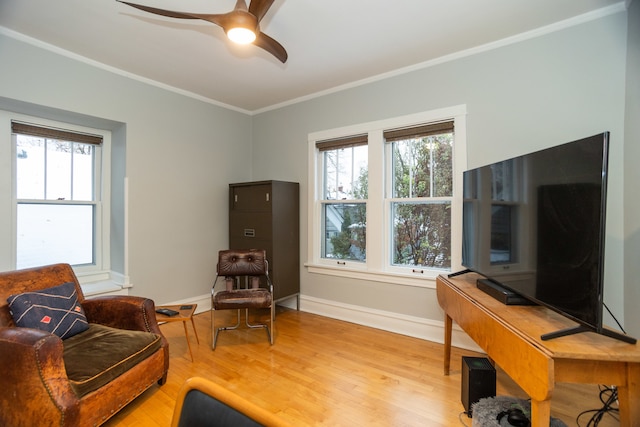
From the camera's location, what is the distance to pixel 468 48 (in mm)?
2693

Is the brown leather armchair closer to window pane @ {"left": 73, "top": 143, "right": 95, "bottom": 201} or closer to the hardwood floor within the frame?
the hardwood floor

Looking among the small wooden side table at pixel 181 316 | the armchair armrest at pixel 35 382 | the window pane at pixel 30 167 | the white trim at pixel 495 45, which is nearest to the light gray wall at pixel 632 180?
the white trim at pixel 495 45

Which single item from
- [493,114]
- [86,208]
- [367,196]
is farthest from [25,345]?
[493,114]

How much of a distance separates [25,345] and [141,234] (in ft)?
6.21

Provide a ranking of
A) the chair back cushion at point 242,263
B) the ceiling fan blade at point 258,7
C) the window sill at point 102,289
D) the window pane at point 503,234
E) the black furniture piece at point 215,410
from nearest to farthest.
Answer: the black furniture piece at point 215,410 → the ceiling fan blade at point 258,7 → the window pane at point 503,234 → the window sill at point 102,289 → the chair back cushion at point 242,263

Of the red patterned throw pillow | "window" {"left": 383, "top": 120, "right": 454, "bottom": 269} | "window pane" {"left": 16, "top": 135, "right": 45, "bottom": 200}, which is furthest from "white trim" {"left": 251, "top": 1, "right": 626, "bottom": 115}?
the red patterned throw pillow

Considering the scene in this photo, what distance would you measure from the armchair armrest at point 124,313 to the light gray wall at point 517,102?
191cm

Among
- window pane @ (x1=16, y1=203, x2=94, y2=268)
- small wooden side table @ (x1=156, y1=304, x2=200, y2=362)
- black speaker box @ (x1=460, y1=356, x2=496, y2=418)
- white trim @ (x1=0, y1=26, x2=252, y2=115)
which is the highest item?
white trim @ (x1=0, y1=26, x2=252, y2=115)

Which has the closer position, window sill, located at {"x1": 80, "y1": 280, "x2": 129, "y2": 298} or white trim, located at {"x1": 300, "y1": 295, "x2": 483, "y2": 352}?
white trim, located at {"x1": 300, "y1": 295, "x2": 483, "y2": 352}

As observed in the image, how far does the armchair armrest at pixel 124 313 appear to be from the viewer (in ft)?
7.29

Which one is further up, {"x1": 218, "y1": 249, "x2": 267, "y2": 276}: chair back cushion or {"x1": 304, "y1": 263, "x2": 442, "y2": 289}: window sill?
{"x1": 218, "y1": 249, "x2": 267, "y2": 276}: chair back cushion

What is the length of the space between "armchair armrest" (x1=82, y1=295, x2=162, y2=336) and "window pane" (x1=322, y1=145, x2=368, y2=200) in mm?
2204

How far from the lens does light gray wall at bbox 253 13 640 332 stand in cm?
217

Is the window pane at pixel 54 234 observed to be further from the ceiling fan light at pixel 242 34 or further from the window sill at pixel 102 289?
the ceiling fan light at pixel 242 34
